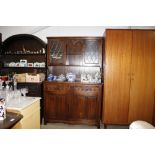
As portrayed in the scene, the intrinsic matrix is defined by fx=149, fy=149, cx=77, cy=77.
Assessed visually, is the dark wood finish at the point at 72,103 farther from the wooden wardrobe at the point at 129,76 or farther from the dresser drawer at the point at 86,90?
the wooden wardrobe at the point at 129,76

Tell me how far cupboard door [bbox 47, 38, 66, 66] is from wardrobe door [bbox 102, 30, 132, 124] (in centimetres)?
101

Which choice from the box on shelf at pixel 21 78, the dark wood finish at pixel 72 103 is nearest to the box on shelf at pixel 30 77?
the box on shelf at pixel 21 78

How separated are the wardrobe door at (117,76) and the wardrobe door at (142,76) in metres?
0.11

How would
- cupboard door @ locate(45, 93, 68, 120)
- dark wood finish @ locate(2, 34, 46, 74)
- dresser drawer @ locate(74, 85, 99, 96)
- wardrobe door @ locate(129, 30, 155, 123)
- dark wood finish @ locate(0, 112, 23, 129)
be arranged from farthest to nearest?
1. dark wood finish @ locate(2, 34, 46, 74)
2. cupboard door @ locate(45, 93, 68, 120)
3. dresser drawer @ locate(74, 85, 99, 96)
4. wardrobe door @ locate(129, 30, 155, 123)
5. dark wood finish @ locate(0, 112, 23, 129)

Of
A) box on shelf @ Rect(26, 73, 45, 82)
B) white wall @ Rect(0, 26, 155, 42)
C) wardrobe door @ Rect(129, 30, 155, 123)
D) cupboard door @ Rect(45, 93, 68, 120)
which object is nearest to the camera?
wardrobe door @ Rect(129, 30, 155, 123)

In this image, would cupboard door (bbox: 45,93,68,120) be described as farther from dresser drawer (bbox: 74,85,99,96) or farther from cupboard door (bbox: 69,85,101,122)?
dresser drawer (bbox: 74,85,99,96)

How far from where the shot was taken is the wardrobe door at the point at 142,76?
2682 millimetres

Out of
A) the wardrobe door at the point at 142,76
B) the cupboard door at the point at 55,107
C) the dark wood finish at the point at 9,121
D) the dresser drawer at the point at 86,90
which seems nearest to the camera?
the dark wood finish at the point at 9,121

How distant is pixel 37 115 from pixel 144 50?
213 centimetres

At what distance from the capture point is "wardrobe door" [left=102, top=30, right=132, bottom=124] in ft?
8.84

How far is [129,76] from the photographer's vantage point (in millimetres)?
2750

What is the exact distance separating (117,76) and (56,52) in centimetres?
142

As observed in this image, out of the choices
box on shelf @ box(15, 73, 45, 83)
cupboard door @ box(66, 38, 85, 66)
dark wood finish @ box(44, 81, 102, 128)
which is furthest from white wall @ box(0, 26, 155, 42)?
dark wood finish @ box(44, 81, 102, 128)
